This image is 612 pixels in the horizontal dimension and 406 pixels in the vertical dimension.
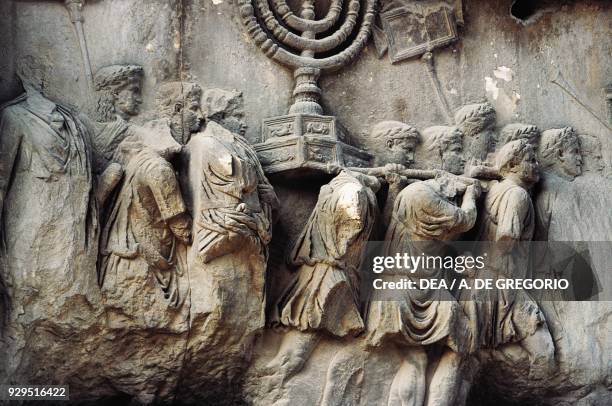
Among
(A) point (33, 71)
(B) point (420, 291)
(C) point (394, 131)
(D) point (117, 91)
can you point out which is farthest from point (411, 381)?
(A) point (33, 71)

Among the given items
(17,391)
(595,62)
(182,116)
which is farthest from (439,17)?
(17,391)

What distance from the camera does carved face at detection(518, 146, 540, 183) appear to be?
9.69 m

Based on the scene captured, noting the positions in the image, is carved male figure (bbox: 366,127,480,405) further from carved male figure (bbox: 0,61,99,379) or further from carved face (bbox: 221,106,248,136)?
carved male figure (bbox: 0,61,99,379)

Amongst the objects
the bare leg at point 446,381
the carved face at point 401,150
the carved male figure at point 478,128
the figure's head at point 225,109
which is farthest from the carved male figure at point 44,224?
the carved male figure at point 478,128

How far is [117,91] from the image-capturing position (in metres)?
9.41

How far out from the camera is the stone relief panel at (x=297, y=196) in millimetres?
8867

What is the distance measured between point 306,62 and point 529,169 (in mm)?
1587

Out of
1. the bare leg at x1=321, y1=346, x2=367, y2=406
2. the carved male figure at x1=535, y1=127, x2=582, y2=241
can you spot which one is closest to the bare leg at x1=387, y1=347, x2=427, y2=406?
the bare leg at x1=321, y1=346, x2=367, y2=406

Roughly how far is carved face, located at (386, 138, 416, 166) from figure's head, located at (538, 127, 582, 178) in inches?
35.5

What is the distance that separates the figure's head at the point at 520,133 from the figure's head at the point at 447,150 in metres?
0.32

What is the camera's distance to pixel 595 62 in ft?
33.9

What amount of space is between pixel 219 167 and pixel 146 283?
80cm

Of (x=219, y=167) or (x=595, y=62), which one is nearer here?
(x=219, y=167)

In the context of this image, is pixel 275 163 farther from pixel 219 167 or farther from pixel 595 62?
pixel 595 62
